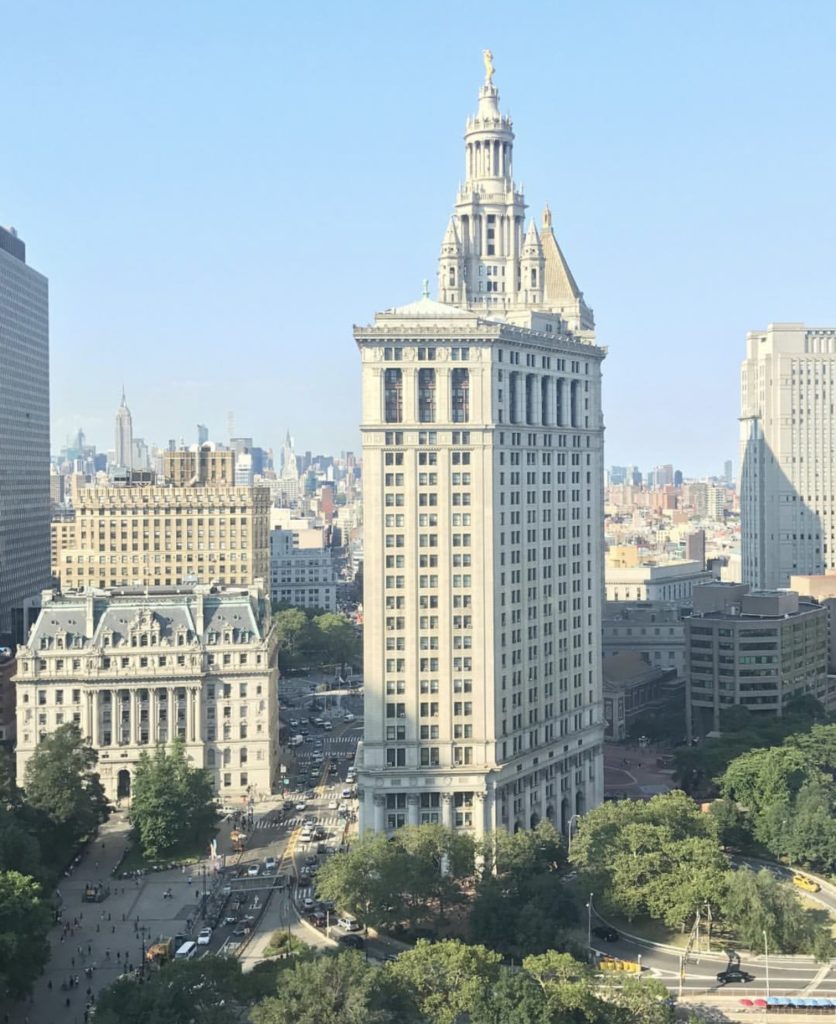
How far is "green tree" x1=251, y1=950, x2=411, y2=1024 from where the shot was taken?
92.6 m

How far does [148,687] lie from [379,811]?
49.5 meters

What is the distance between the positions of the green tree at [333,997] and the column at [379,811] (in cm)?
5021

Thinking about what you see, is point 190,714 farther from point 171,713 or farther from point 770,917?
point 770,917

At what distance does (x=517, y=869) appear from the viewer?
5118 inches

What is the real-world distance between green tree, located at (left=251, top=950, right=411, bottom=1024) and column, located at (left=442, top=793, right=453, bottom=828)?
51204 millimetres

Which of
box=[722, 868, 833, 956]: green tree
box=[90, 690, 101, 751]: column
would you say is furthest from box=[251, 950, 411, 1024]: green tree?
box=[90, 690, 101, 751]: column

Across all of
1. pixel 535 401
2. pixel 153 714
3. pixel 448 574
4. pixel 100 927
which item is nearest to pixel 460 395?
pixel 535 401

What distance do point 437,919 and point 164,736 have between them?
65.4m

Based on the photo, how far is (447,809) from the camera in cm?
14888

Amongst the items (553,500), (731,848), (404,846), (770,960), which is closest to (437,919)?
(404,846)

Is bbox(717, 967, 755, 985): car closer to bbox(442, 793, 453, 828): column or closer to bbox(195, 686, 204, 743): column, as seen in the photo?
bbox(442, 793, 453, 828): column

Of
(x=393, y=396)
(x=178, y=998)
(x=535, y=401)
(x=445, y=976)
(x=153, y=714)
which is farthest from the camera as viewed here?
(x=153, y=714)

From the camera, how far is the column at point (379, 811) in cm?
14838

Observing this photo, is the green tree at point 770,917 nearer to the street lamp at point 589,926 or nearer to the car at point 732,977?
the car at point 732,977
